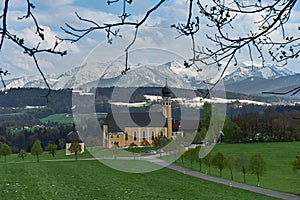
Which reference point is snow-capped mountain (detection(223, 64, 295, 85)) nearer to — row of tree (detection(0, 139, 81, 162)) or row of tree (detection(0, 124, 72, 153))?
row of tree (detection(0, 139, 81, 162))

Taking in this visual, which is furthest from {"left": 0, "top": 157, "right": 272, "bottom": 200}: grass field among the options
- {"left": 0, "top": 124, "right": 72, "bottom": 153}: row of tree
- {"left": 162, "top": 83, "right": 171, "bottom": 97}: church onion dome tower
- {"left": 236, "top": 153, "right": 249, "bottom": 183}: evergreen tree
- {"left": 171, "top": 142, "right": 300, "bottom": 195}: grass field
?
{"left": 0, "top": 124, "right": 72, "bottom": 153}: row of tree

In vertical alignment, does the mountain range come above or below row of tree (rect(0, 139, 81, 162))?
above

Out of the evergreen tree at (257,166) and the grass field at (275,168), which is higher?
the evergreen tree at (257,166)

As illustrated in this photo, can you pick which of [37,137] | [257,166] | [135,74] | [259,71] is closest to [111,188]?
[135,74]

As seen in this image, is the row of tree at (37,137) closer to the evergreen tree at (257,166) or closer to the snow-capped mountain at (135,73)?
the evergreen tree at (257,166)

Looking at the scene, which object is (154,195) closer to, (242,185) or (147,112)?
(242,185)

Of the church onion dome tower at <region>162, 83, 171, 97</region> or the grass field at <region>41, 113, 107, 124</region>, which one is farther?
the grass field at <region>41, 113, 107, 124</region>

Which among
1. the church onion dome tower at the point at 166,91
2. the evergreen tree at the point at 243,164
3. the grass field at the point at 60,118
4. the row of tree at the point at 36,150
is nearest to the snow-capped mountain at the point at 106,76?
the evergreen tree at the point at 243,164

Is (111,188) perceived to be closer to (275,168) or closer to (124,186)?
(124,186)

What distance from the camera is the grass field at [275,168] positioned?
27.7m

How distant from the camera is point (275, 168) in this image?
37250 millimetres

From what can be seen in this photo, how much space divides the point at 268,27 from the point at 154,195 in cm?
1786

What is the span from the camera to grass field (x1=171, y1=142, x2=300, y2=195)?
90.9 ft

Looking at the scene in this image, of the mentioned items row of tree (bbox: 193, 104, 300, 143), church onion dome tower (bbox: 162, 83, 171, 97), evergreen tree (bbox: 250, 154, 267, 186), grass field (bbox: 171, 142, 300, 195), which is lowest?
grass field (bbox: 171, 142, 300, 195)
